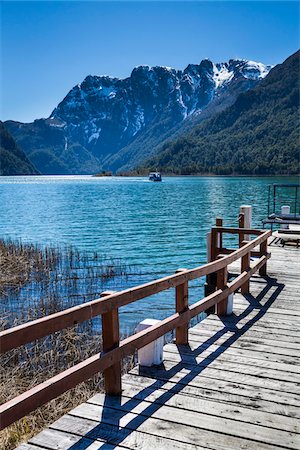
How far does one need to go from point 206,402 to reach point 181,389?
1.18 ft

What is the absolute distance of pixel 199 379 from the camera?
190 inches

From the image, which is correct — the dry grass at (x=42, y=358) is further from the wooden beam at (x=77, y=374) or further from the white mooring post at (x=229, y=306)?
the white mooring post at (x=229, y=306)

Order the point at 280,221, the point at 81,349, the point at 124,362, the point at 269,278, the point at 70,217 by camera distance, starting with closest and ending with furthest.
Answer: the point at 124,362
the point at 81,349
the point at 269,278
the point at 280,221
the point at 70,217

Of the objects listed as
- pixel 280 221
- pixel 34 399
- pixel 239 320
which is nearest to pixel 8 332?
pixel 34 399

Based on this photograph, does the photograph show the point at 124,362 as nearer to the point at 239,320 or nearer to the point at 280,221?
the point at 239,320

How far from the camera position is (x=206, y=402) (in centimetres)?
429

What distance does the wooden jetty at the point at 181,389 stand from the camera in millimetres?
3572

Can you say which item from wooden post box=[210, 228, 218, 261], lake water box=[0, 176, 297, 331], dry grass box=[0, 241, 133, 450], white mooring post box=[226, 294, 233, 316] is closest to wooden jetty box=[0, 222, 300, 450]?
white mooring post box=[226, 294, 233, 316]

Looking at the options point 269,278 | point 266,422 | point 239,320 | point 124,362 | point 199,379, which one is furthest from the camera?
point 269,278

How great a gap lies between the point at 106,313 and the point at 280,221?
45.3ft

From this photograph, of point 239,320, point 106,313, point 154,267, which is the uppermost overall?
point 106,313

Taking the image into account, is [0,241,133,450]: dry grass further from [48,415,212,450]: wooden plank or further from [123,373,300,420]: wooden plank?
[123,373,300,420]: wooden plank

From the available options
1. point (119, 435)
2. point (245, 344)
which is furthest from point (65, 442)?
point (245, 344)

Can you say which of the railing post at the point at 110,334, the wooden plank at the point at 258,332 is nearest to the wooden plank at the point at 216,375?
the railing post at the point at 110,334
